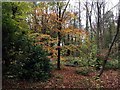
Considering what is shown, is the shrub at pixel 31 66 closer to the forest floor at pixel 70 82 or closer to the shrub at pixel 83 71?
the forest floor at pixel 70 82

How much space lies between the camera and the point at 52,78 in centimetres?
406

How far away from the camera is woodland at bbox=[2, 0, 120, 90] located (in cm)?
356

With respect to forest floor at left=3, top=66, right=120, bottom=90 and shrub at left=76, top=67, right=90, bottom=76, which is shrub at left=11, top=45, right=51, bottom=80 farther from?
shrub at left=76, top=67, right=90, bottom=76

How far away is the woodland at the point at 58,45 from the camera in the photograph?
3559mm

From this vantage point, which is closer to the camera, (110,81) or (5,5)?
(5,5)

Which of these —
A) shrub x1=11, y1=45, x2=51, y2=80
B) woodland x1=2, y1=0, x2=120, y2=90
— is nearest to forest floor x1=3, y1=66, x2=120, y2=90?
woodland x1=2, y1=0, x2=120, y2=90

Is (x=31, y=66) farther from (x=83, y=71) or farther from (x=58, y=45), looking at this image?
(x=83, y=71)

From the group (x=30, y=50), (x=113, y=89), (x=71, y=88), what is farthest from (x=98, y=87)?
Answer: (x=30, y=50)

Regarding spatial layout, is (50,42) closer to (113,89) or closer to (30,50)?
(30,50)

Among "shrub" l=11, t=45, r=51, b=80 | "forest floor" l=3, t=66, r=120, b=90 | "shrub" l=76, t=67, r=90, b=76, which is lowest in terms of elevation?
"forest floor" l=3, t=66, r=120, b=90

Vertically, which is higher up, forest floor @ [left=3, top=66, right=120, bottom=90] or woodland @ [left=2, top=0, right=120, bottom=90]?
woodland @ [left=2, top=0, right=120, bottom=90]

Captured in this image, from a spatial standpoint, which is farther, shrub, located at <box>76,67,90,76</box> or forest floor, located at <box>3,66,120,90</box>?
shrub, located at <box>76,67,90,76</box>

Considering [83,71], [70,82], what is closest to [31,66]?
[70,82]

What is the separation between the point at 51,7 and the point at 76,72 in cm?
151
